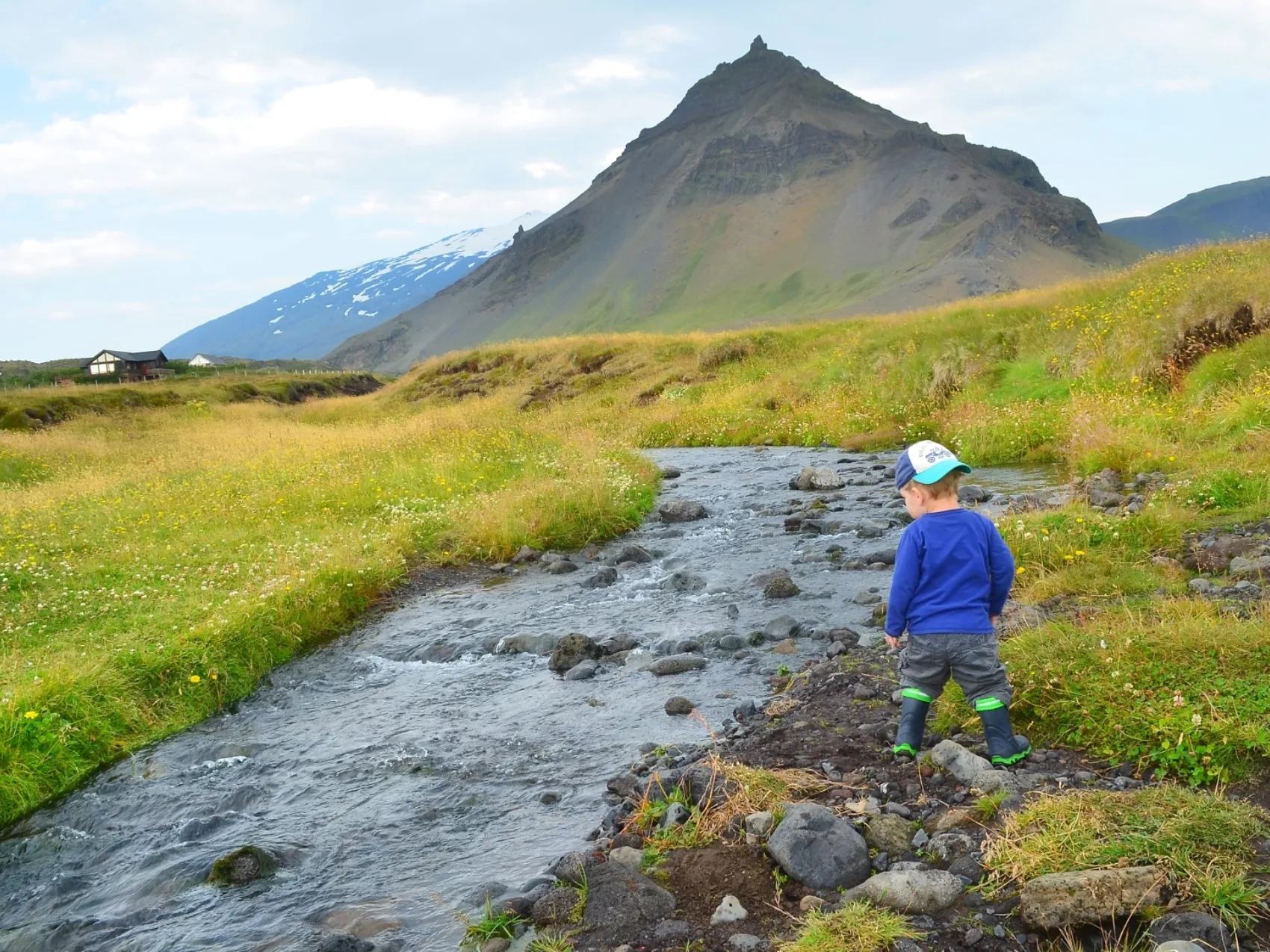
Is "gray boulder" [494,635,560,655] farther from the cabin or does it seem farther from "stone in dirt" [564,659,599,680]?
the cabin

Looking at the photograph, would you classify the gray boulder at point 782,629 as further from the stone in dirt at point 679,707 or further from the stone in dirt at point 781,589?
the stone in dirt at point 679,707

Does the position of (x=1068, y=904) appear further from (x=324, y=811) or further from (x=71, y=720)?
(x=71, y=720)

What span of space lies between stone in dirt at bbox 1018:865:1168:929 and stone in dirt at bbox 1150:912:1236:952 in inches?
5.4

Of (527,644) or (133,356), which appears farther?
(133,356)

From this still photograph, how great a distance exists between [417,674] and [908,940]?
292 inches

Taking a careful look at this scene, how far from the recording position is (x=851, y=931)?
4.41 meters

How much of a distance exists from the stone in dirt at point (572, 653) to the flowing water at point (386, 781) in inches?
9.0

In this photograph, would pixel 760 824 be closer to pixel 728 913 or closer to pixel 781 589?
pixel 728 913

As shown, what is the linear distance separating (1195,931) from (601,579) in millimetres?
10475

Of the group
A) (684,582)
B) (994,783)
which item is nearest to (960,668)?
(994,783)

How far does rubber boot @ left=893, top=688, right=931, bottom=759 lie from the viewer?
21.0ft

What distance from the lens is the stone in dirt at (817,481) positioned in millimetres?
20031

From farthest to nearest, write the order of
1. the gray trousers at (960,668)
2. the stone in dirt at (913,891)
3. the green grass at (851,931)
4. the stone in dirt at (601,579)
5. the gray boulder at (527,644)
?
the stone in dirt at (601,579), the gray boulder at (527,644), the gray trousers at (960,668), the stone in dirt at (913,891), the green grass at (851,931)

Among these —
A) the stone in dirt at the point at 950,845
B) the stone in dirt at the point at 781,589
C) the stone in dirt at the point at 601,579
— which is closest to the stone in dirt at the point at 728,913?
the stone in dirt at the point at 950,845
